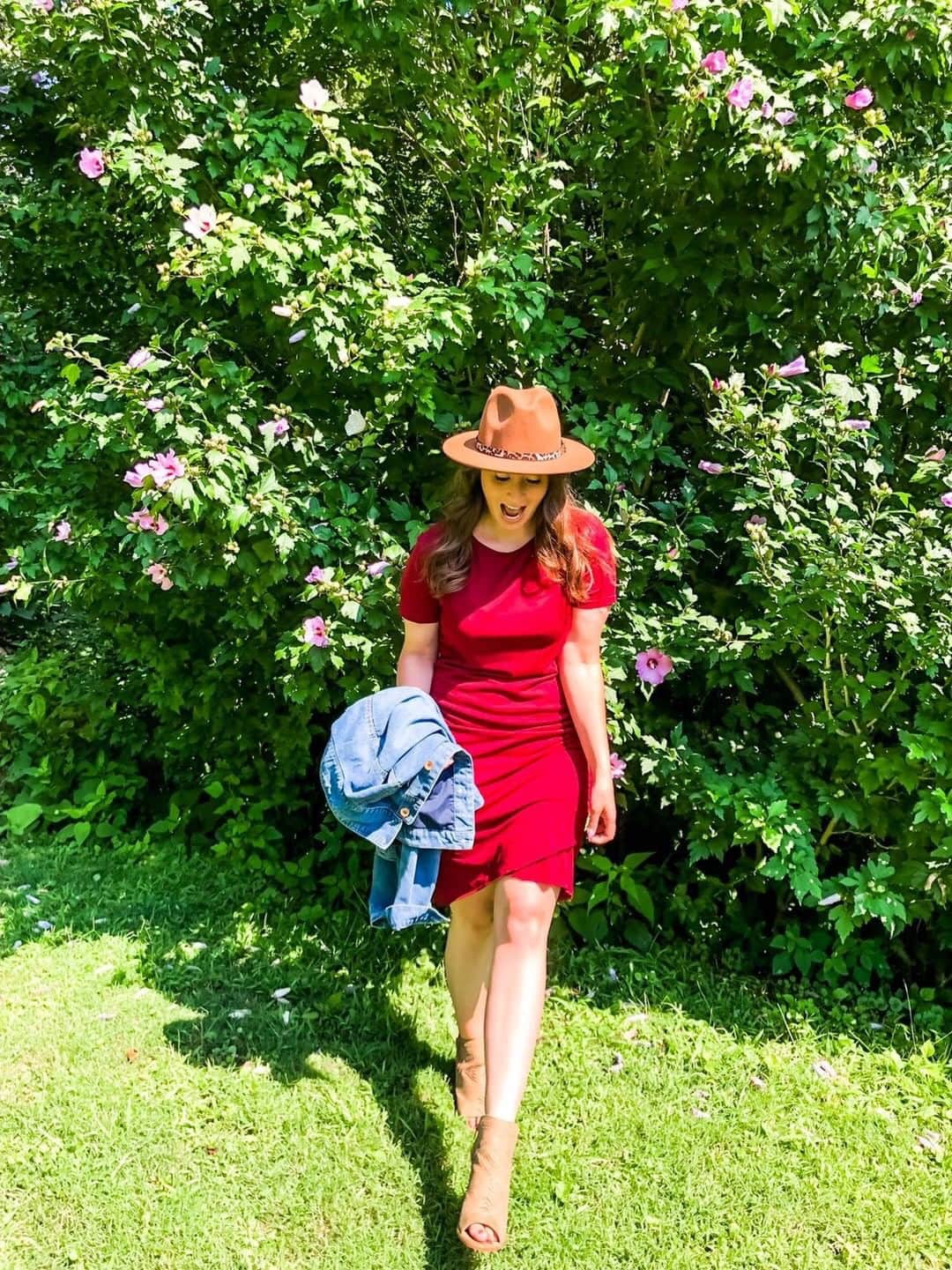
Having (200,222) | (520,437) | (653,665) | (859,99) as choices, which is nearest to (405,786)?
(520,437)

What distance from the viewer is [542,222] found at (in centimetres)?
297

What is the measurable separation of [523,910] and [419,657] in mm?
665

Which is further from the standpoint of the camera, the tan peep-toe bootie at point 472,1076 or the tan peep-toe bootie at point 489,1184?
the tan peep-toe bootie at point 472,1076

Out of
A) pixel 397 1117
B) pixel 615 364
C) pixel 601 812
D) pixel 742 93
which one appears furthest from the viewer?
pixel 615 364

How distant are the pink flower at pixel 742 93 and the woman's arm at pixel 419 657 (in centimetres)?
144

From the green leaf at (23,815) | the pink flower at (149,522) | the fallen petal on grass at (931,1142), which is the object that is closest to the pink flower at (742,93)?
the pink flower at (149,522)

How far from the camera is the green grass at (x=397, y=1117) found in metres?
2.22

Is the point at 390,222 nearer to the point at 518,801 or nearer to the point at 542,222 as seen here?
the point at 542,222

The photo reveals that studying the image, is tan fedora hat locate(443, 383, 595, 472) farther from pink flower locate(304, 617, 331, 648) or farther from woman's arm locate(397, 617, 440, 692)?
pink flower locate(304, 617, 331, 648)

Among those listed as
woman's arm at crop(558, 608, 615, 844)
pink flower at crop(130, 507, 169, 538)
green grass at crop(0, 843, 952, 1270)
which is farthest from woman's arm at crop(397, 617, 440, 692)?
green grass at crop(0, 843, 952, 1270)

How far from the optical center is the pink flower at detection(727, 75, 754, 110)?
2.33 meters

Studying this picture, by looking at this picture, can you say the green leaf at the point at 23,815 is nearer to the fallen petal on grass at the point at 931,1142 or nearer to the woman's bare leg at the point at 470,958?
the woman's bare leg at the point at 470,958

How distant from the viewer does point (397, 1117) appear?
258 cm

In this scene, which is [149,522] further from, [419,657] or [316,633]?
[419,657]
